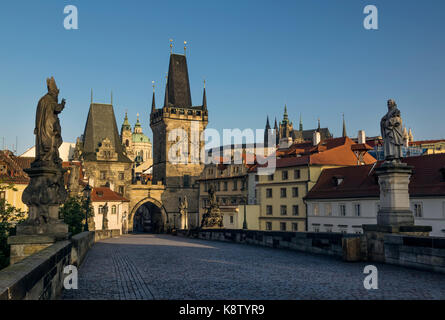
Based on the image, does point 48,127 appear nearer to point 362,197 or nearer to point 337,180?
point 362,197

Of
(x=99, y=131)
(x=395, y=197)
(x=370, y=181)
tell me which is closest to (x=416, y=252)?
(x=395, y=197)

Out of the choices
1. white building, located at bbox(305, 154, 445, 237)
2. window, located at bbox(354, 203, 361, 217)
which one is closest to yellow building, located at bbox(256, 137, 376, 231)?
white building, located at bbox(305, 154, 445, 237)

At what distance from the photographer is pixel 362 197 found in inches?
1714

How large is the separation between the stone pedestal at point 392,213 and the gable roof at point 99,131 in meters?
69.8

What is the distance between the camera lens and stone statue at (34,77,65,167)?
37.8ft

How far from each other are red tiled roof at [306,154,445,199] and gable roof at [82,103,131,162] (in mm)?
42027

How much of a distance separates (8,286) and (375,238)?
11614 mm

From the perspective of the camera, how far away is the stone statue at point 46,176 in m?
11.1

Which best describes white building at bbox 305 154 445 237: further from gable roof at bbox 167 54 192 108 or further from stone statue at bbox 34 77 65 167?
gable roof at bbox 167 54 192 108

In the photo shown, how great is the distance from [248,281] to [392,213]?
5.79 m

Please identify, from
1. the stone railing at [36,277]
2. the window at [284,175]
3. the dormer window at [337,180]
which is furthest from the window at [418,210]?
the stone railing at [36,277]

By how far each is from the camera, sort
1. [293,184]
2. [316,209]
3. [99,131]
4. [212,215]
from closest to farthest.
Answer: [212,215]
[316,209]
[293,184]
[99,131]
